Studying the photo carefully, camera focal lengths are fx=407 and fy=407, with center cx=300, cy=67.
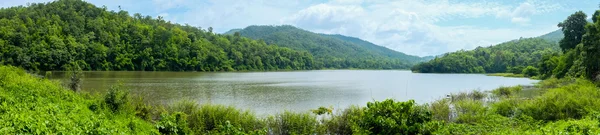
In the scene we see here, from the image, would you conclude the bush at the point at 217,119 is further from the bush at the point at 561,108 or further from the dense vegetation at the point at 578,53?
the dense vegetation at the point at 578,53

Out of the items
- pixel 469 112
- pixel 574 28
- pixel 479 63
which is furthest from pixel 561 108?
pixel 479 63

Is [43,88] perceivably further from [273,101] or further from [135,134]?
[273,101]

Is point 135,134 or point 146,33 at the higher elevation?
→ point 146,33

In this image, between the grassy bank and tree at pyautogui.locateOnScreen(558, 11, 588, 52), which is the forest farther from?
tree at pyautogui.locateOnScreen(558, 11, 588, 52)

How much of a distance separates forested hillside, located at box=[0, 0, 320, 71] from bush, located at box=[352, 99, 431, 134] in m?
75.1

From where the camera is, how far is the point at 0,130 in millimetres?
6375

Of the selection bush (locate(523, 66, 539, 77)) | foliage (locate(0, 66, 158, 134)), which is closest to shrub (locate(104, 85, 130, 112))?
foliage (locate(0, 66, 158, 134))

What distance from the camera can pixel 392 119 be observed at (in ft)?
41.4

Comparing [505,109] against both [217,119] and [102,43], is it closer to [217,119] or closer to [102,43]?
[217,119]

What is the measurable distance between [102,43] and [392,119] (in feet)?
321

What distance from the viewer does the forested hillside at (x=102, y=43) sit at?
75.6 m

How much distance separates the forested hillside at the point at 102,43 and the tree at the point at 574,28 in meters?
82.2

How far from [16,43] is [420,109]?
3322 inches

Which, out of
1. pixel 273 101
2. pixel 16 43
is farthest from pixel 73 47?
pixel 273 101
